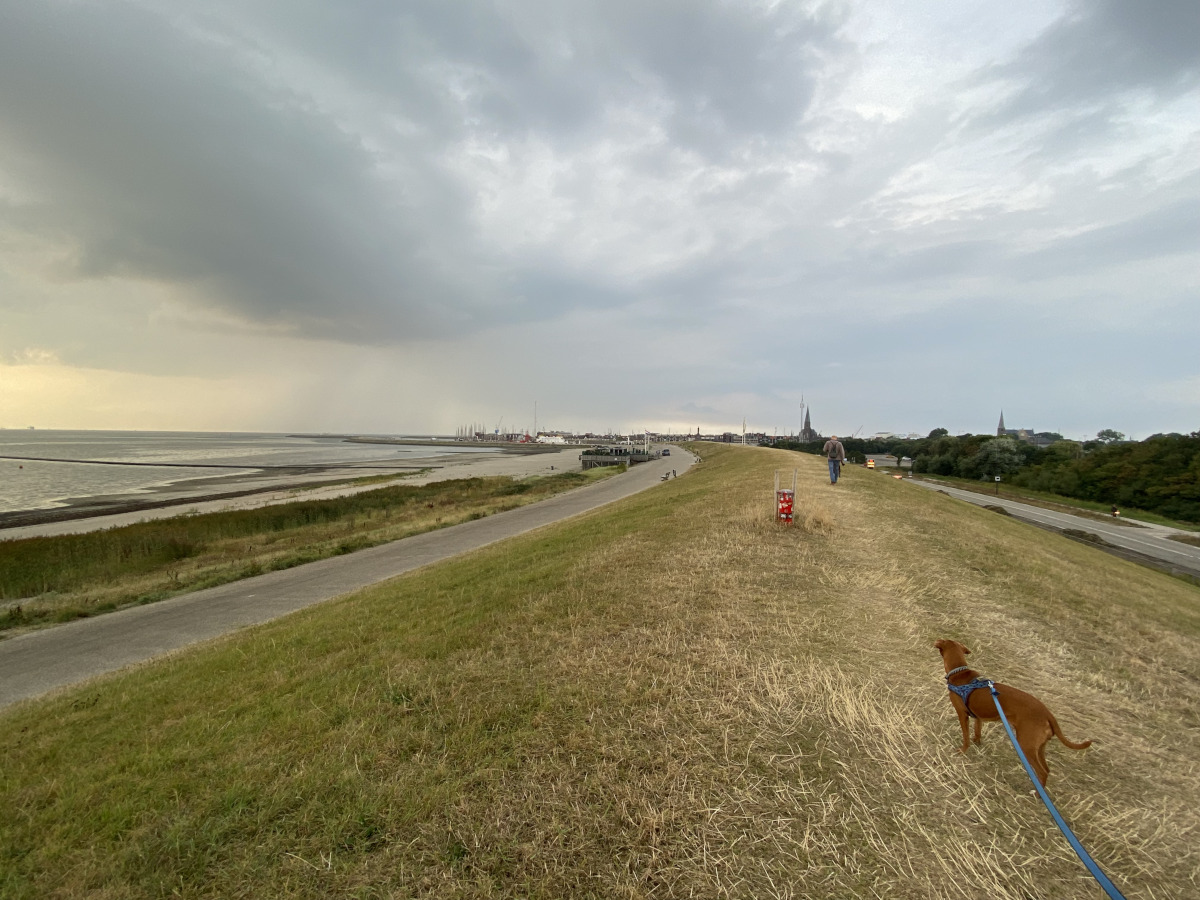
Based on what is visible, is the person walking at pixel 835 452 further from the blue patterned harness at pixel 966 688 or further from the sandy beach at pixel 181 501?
the sandy beach at pixel 181 501

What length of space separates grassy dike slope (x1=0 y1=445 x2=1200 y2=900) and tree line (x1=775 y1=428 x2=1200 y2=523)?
236 feet

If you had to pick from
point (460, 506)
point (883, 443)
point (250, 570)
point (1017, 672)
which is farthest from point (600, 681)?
point (883, 443)

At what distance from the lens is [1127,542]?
41125 mm

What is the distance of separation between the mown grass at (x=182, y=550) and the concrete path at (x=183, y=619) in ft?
5.04

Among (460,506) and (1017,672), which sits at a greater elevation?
(1017,672)

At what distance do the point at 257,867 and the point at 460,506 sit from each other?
1354 inches

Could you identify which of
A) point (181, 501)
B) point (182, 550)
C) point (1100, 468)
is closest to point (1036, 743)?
point (182, 550)

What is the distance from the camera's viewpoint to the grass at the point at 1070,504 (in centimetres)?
5231

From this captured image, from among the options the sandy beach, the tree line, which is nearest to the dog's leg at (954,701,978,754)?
the sandy beach

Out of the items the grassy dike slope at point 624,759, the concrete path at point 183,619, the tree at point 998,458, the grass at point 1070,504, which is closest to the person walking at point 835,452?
the grassy dike slope at point 624,759

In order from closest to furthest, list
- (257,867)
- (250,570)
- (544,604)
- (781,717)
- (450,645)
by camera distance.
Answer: (257,867), (781,717), (450,645), (544,604), (250,570)

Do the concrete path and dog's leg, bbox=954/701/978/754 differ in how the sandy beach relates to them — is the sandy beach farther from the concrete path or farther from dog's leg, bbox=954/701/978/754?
dog's leg, bbox=954/701/978/754

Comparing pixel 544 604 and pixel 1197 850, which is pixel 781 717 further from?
pixel 544 604

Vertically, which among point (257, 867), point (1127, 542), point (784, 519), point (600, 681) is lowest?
point (1127, 542)
